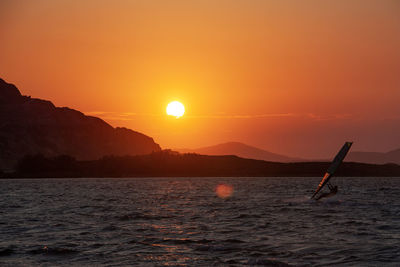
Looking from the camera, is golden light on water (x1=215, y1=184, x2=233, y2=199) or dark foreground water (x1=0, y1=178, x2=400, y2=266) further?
golden light on water (x1=215, y1=184, x2=233, y2=199)

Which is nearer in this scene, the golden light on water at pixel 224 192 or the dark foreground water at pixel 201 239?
the dark foreground water at pixel 201 239

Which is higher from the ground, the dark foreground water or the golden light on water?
the golden light on water

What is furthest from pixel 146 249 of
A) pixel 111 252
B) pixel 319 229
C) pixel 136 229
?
pixel 319 229

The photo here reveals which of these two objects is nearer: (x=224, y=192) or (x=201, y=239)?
(x=201, y=239)

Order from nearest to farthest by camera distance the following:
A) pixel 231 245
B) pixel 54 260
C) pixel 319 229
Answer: pixel 54 260 < pixel 231 245 < pixel 319 229

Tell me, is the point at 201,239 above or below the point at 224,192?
below

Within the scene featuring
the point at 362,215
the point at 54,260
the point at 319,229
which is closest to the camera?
the point at 54,260

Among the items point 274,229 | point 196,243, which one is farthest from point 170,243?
point 274,229

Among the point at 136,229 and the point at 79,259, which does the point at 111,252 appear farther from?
the point at 136,229

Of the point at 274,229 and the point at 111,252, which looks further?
the point at 274,229

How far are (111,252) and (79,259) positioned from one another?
258 cm

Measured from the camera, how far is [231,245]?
112 feet

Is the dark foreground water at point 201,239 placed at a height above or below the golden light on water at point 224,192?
below

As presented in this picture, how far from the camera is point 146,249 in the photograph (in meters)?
33.0
